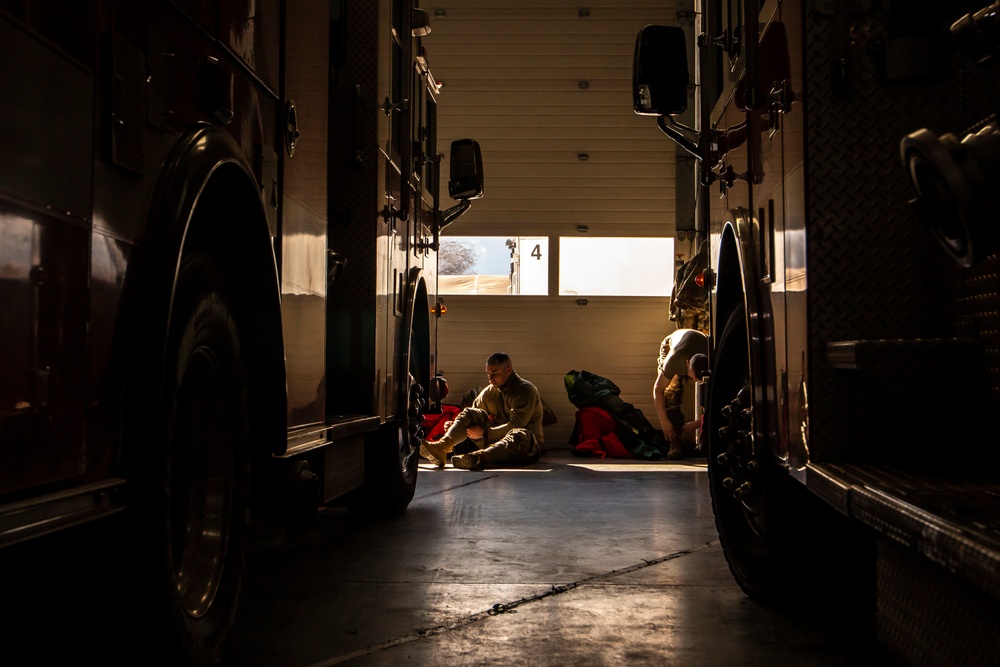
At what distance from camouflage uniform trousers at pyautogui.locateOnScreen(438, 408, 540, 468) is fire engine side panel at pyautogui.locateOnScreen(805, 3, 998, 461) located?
698 centimetres

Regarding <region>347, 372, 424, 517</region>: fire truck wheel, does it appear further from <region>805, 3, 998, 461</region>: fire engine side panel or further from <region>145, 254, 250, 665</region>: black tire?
<region>805, 3, 998, 461</region>: fire engine side panel

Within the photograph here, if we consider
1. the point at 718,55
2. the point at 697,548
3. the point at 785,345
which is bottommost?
the point at 697,548

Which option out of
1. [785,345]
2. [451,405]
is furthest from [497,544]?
[451,405]

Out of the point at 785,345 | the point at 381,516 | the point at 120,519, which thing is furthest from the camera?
the point at 381,516

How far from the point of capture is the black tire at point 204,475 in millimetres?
2068

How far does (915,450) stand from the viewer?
2.18m

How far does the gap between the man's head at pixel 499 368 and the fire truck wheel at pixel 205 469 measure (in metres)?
7.61

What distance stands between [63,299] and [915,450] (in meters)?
1.75

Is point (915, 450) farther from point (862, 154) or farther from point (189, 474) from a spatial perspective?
point (189, 474)

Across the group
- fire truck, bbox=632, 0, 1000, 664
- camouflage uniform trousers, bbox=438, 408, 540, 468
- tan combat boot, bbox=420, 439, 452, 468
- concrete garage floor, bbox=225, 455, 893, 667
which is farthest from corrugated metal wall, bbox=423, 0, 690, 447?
fire truck, bbox=632, 0, 1000, 664

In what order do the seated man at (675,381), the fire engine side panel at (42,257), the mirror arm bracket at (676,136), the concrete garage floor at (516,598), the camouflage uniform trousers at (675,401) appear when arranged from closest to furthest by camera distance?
the fire engine side panel at (42,257)
the concrete garage floor at (516,598)
the mirror arm bracket at (676,136)
the seated man at (675,381)
the camouflage uniform trousers at (675,401)

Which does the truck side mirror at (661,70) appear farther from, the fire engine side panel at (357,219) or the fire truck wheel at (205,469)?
the fire truck wheel at (205,469)

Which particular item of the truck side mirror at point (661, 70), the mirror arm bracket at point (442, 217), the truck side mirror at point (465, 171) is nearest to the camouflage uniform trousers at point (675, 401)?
the mirror arm bracket at point (442, 217)

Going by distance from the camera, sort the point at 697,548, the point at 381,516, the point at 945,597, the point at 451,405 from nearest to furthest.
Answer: the point at 945,597 < the point at 697,548 < the point at 381,516 < the point at 451,405
